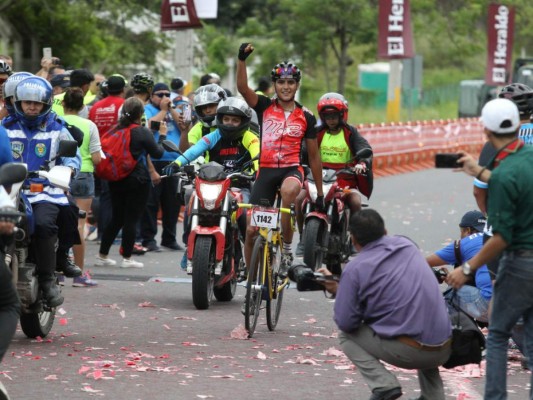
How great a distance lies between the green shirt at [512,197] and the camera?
7.27m

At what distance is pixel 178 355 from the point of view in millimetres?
9766

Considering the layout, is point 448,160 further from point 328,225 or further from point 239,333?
point 328,225

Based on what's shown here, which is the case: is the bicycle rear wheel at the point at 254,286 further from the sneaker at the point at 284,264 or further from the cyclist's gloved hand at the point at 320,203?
the cyclist's gloved hand at the point at 320,203

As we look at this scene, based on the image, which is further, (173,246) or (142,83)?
(173,246)

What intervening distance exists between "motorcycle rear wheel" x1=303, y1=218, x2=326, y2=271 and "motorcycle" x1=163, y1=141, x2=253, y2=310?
117 centimetres

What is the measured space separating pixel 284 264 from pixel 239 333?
0.94 meters

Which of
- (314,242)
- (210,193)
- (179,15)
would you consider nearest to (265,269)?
(210,193)

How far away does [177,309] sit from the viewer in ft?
40.0

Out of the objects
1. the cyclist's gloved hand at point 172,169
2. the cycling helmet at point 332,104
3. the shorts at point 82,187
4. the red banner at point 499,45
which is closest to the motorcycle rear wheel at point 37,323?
the cyclist's gloved hand at point 172,169

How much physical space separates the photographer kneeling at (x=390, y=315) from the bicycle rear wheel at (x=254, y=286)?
2.83 metres

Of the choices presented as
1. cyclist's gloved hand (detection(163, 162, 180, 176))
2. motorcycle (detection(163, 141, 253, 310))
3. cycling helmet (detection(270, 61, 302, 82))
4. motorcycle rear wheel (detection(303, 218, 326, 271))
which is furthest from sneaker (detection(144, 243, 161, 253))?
cycling helmet (detection(270, 61, 302, 82))

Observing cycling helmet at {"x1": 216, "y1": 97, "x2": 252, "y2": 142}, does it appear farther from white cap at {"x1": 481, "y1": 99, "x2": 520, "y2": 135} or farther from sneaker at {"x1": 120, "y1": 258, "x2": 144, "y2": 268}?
white cap at {"x1": 481, "y1": 99, "x2": 520, "y2": 135}

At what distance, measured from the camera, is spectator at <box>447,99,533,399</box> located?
7289 mm

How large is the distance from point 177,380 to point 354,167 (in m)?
5.36
